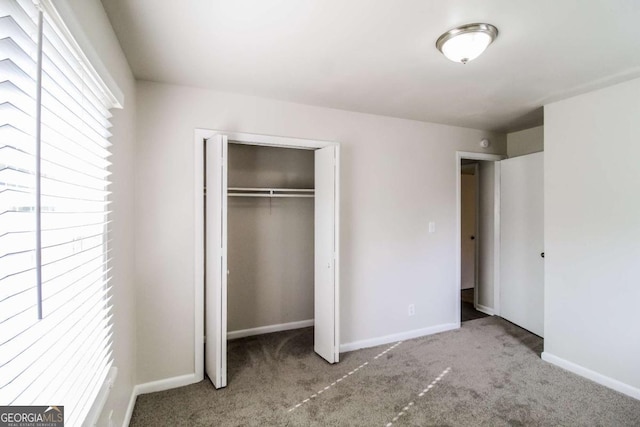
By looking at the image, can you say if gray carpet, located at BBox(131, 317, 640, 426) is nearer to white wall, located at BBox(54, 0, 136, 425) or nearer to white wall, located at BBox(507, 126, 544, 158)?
white wall, located at BBox(54, 0, 136, 425)

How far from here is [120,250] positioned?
2104 mm

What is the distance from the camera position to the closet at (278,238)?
9.90 feet

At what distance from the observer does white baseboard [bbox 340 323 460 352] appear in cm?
338

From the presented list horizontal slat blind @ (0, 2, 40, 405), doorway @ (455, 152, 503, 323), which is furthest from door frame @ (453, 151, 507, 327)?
horizontal slat blind @ (0, 2, 40, 405)

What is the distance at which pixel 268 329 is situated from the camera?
12.7 feet

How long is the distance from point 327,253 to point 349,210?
1.89 ft

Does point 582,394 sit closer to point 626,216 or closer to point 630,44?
point 626,216

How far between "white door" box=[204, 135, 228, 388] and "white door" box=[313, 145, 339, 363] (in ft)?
3.16

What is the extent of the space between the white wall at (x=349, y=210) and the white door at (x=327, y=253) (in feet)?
0.94

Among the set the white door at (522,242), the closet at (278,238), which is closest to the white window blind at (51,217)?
the closet at (278,238)

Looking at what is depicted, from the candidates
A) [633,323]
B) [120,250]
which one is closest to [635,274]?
[633,323]

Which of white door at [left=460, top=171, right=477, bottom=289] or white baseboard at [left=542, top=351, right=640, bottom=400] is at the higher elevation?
white door at [left=460, top=171, right=477, bottom=289]

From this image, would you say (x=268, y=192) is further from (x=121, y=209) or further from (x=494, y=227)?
(x=494, y=227)

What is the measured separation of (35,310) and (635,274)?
145 inches
